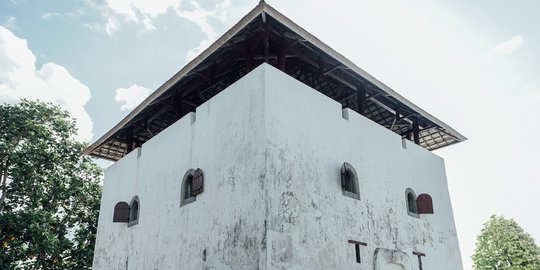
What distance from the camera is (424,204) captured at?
9.55m

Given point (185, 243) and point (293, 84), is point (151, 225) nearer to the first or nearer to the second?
point (185, 243)

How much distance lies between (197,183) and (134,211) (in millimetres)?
3060

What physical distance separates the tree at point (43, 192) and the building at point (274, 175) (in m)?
4.29

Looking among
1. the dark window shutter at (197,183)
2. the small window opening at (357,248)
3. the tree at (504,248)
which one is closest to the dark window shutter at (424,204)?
the small window opening at (357,248)

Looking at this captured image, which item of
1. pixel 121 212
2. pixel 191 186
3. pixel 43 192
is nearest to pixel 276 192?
pixel 191 186

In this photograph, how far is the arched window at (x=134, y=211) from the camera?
995 centimetres

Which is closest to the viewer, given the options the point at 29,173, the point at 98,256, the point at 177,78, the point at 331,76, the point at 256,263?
the point at 256,263

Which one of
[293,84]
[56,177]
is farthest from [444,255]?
[56,177]

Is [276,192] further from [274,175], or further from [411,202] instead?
[411,202]

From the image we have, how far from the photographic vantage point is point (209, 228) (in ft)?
24.3

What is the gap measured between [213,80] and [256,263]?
4657 millimetres

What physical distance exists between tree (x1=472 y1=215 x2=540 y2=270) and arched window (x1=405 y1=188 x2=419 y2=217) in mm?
17247

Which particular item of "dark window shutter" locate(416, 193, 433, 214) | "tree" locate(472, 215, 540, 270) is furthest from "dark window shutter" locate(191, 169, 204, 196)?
"tree" locate(472, 215, 540, 270)

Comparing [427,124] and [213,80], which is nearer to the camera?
[213,80]
